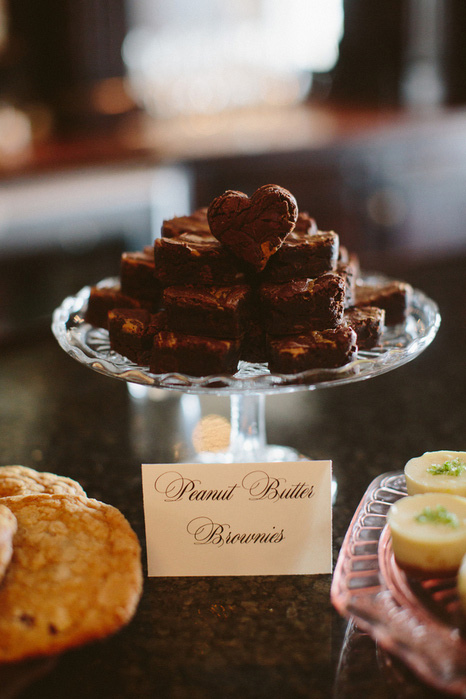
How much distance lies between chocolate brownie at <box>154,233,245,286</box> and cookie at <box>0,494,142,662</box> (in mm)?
375

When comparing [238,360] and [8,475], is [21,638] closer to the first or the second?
[8,475]

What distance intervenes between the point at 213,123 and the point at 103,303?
2.58m

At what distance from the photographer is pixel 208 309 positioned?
1013mm

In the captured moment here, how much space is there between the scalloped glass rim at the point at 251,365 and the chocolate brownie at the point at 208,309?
0.08m

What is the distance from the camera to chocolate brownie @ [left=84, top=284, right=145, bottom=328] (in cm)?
119

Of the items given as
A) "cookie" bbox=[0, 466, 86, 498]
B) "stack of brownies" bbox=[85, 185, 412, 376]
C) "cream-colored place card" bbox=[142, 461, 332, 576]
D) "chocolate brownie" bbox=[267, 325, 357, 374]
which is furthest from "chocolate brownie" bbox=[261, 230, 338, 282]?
"cookie" bbox=[0, 466, 86, 498]

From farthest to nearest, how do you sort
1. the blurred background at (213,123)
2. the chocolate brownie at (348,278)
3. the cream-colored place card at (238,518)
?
the blurred background at (213,123) → the chocolate brownie at (348,278) → the cream-colored place card at (238,518)

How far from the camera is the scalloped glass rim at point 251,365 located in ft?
Result: 3.13

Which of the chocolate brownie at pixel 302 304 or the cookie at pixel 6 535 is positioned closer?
the cookie at pixel 6 535

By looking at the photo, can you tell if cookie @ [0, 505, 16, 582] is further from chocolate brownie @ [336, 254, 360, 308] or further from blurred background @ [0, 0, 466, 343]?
blurred background @ [0, 0, 466, 343]

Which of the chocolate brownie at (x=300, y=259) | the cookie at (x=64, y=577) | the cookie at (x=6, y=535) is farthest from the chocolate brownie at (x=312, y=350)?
the cookie at (x=6, y=535)

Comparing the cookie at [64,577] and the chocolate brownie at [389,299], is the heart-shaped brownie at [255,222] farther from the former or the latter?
the cookie at [64,577]

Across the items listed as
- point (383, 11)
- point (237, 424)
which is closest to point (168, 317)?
point (237, 424)

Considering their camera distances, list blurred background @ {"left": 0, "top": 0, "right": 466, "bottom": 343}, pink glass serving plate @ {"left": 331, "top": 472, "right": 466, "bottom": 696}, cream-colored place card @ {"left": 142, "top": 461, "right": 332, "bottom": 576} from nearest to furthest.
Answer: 1. pink glass serving plate @ {"left": 331, "top": 472, "right": 466, "bottom": 696}
2. cream-colored place card @ {"left": 142, "top": 461, "right": 332, "bottom": 576}
3. blurred background @ {"left": 0, "top": 0, "right": 466, "bottom": 343}
